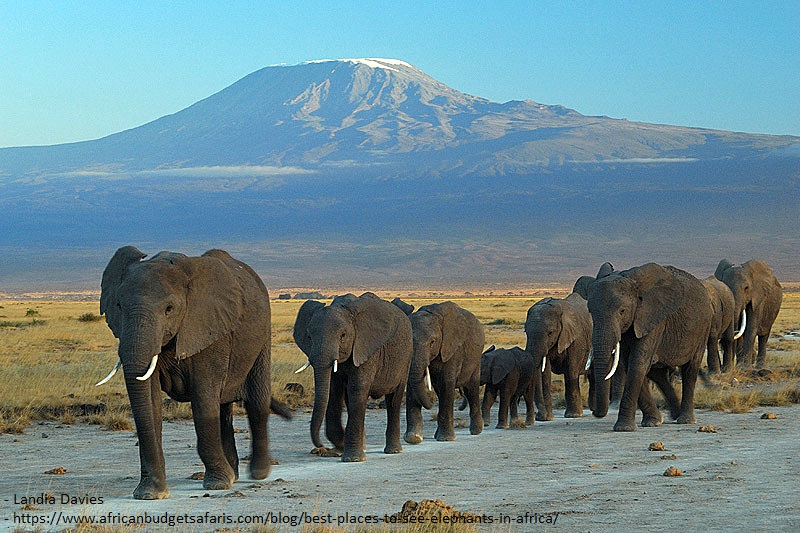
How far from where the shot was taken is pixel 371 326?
53.6ft

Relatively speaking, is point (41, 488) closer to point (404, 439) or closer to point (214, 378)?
point (214, 378)

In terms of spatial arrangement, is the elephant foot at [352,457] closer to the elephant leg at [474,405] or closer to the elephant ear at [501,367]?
the elephant leg at [474,405]

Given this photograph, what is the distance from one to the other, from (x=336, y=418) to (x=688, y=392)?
20.7ft

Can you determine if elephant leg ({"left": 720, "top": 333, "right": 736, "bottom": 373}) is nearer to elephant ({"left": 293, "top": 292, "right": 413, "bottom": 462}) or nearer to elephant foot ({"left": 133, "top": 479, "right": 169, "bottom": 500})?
elephant ({"left": 293, "top": 292, "right": 413, "bottom": 462})

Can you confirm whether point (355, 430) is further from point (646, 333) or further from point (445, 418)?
point (646, 333)

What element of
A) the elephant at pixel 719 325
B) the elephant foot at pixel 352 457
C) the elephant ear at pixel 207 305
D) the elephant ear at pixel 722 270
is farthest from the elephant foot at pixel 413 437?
the elephant ear at pixel 722 270

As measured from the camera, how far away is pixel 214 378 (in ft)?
42.7

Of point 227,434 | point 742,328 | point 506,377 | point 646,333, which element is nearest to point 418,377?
point 506,377

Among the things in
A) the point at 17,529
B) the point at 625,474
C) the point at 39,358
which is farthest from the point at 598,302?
the point at 39,358

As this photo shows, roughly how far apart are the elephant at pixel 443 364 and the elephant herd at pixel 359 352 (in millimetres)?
24

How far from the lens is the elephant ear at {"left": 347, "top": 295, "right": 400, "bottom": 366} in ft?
52.8

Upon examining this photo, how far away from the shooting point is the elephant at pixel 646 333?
62.4ft

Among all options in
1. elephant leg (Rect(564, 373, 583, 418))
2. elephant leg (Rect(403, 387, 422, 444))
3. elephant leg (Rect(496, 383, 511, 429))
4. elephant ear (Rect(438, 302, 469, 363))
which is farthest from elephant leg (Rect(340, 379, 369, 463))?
elephant leg (Rect(564, 373, 583, 418))

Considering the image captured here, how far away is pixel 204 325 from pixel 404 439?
6.42 meters
